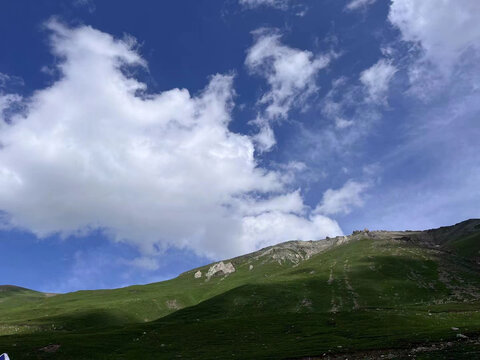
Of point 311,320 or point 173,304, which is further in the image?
point 173,304

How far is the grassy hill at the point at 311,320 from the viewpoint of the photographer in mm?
53938

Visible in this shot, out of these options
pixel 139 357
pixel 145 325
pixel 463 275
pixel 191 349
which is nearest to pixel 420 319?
pixel 191 349

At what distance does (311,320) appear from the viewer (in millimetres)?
81625

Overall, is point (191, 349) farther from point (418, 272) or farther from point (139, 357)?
point (418, 272)

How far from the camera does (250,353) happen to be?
56.5 metres

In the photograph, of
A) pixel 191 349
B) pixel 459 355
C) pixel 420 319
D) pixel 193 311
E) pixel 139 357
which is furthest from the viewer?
pixel 193 311

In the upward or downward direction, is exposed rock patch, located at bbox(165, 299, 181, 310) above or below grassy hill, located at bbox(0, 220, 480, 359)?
above

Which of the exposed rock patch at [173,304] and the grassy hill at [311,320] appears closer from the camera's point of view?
the grassy hill at [311,320]

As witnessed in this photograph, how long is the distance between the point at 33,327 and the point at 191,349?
302 feet

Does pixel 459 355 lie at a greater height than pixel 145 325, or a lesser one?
lesser

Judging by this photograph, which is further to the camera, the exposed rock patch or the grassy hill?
the exposed rock patch

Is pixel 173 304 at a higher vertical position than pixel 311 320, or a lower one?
higher

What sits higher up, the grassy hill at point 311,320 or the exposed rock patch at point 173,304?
the exposed rock patch at point 173,304

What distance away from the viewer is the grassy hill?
177 ft
